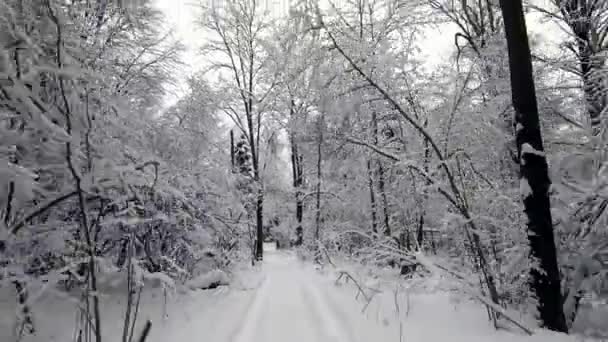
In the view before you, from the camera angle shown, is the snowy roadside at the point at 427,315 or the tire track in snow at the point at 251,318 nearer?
the snowy roadside at the point at 427,315

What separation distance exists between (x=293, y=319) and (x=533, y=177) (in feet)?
11.8

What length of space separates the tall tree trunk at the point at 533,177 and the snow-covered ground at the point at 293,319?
374 millimetres

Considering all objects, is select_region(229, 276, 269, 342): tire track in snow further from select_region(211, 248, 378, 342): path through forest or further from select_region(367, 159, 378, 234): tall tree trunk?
select_region(367, 159, 378, 234): tall tree trunk

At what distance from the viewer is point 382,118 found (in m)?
9.15

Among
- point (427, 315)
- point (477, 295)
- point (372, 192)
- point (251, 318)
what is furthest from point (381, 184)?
point (477, 295)

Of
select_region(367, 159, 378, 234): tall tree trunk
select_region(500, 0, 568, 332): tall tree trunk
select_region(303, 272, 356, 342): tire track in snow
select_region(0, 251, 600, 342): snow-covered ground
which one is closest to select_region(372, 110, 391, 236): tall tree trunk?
select_region(367, 159, 378, 234): tall tree trunk

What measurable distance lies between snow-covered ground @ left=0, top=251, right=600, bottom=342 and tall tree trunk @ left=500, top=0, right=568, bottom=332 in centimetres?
37

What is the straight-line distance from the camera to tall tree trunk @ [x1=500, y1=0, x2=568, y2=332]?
3.27 m

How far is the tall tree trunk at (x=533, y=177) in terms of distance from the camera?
10.7ft

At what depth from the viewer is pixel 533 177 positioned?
11.1 ft

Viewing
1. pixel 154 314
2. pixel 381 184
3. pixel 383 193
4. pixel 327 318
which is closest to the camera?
pixel 154 314

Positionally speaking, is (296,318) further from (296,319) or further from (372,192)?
(372,192)

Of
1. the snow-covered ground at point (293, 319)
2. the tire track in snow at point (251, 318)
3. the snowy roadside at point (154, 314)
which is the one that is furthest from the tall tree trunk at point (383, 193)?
the snowy roadside at point (154, 314)

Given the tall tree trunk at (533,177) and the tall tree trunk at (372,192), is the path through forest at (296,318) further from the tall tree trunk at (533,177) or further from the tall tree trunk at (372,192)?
the tall tree trunk at (372,192)
